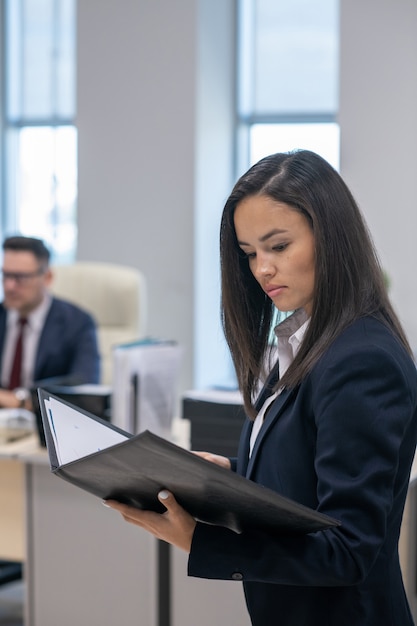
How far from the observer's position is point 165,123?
492 centimetres

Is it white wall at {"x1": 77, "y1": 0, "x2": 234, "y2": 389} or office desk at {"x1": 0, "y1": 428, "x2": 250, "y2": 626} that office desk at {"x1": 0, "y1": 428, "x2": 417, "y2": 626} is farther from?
white wall at {"x1": 77, "y1": 0, "x2": 234, "y2": 389}

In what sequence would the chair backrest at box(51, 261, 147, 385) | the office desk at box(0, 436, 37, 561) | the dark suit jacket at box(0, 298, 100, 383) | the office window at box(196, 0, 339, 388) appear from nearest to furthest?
the office desk at box(0, 436, 37, 561) < the dark suit jacket at box(0, 298, 100, 383) < the chair backrest at box(51, 261, 147, 385) < the office window at box(196, 0, 339, 388)

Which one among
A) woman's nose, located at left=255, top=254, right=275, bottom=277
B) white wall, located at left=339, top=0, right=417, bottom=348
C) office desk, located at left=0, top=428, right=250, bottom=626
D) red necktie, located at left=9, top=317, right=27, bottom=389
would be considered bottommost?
office desk, located at left=0, top=428, right=250, bottom=626

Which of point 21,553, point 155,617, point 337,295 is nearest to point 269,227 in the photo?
point 337,295

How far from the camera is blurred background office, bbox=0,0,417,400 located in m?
4.50

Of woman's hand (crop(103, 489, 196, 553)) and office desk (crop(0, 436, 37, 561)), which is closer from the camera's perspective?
woman's hand (crop(103, 489, 196, 553))

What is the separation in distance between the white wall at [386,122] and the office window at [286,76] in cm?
45

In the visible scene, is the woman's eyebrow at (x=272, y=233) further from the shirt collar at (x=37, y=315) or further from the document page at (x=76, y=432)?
the shirt collar at (x=37, y=315)

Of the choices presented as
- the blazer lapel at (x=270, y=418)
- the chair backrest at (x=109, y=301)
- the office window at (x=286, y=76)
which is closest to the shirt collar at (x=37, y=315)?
the chair backrest at (x=109, y=301)

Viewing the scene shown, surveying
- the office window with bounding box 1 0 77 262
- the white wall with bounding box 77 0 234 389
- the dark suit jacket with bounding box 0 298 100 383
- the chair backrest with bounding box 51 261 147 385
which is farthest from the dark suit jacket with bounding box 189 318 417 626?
the office window with bounding box 1 0 77 262

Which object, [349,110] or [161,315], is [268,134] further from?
[161,315]

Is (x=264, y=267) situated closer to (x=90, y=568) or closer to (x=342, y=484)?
(x=342, y=484)

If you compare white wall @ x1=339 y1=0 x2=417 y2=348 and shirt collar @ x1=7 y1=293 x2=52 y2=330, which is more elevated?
white wall @ x1=339 y1=0 x2=417 y2=348

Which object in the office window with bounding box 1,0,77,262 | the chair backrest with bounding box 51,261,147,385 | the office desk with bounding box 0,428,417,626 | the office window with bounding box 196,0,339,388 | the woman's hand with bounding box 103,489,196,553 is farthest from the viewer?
the office window with bounding box 1,0,77,262
